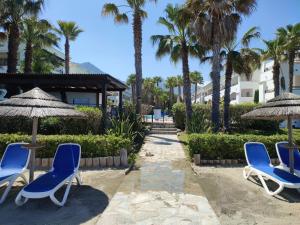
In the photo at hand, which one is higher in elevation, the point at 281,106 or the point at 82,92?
the point at 82,92

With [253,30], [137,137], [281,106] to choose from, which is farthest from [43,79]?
[253,30]

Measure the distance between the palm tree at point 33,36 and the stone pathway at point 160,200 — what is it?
17.7 meters

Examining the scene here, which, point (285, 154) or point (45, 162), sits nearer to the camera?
point (285, 154)

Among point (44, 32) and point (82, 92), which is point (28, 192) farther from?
point (44, 32)

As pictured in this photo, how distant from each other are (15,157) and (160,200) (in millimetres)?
3822

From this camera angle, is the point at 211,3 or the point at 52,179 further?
the point at 211,3

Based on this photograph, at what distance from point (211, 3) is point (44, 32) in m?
16.3

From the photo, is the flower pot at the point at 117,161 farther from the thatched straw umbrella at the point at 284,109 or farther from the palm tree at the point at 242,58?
the palm tree at the point at 242,58

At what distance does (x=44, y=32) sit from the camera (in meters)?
24.5

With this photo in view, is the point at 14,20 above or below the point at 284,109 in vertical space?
above

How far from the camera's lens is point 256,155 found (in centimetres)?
777

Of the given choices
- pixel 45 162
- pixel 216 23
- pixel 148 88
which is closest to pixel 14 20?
pixel 216 23

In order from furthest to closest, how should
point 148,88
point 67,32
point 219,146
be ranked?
point 148,88 → point 67,32 → point 219,146

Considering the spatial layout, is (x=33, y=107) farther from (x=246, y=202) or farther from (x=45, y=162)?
(x=246, y=202)
